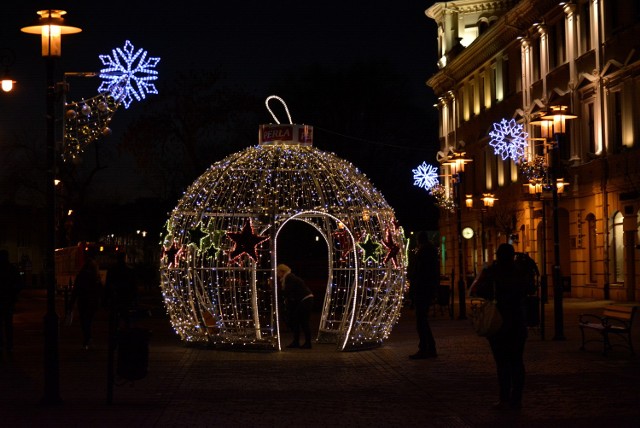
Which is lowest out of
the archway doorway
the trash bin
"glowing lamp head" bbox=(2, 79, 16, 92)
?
the trash bin

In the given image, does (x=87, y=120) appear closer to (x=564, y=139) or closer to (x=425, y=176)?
(x=564, y=139)

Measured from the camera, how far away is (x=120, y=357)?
12.6 meters

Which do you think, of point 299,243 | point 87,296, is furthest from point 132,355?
point 299,243

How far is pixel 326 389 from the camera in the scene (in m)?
14.2

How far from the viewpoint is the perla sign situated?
20.8 m

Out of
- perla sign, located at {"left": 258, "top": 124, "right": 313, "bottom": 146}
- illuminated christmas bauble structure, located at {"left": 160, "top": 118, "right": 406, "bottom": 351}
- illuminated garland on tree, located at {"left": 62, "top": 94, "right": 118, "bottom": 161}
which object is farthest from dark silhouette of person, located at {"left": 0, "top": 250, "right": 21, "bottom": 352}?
perla sign, located at {"left": 258, "top": 124, "right": 313, "bottom": 146}

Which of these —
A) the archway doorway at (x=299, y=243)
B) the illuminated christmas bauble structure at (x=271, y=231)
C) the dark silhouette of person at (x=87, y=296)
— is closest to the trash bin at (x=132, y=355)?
the illuminated christmas bauble structure at (x=271, y=231)

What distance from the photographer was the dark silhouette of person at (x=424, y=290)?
18141mm

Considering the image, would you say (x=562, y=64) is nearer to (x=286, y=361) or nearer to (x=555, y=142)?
(x=555, y=142)

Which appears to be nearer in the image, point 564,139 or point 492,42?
point 564,139

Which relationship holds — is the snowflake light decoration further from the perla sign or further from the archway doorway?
the perla sign

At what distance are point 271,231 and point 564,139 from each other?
82.4 feet

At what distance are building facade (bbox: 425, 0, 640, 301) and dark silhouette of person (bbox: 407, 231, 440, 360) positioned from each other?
20.1ft

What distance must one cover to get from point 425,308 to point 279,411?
6333 mm
